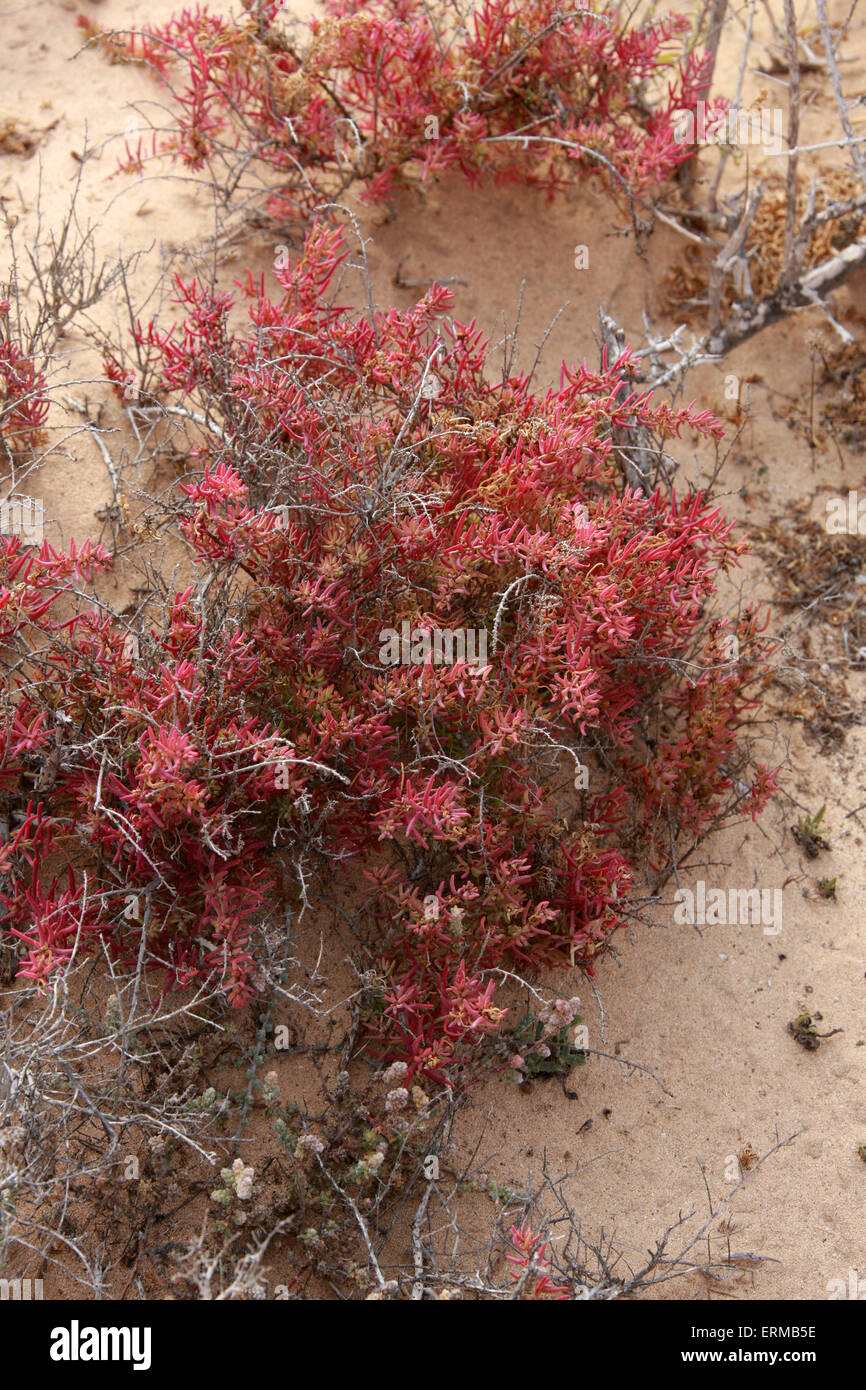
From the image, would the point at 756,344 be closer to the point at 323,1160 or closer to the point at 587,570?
the point at 587,570

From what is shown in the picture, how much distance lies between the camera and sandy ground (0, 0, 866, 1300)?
3355mm

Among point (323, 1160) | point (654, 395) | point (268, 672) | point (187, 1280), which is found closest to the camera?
point (187, 1280)

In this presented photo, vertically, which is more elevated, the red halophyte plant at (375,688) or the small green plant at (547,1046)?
the red halophyte plant at (375,688)

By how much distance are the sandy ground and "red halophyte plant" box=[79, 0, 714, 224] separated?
12.1 inches

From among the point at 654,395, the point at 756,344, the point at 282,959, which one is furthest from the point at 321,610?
the point at 756,344

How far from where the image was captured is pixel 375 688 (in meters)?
3.29

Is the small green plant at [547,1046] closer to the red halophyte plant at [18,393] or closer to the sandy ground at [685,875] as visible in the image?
the sandy ground at [685,875]

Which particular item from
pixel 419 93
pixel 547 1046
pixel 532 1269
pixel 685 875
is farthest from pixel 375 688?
pixel 419 93

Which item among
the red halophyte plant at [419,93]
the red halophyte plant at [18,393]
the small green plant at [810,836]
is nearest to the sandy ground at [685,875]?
the small green plant at [810,836]

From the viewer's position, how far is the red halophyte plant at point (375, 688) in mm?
3084

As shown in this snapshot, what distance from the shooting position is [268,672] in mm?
3318

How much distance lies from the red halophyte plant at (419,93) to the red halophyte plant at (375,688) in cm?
127

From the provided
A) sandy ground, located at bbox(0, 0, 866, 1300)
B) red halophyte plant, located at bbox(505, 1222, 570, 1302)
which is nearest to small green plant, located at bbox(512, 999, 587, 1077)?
sandy ground, located at bbox(0, 0, 866, 1300)

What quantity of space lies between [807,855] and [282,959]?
198 cm
